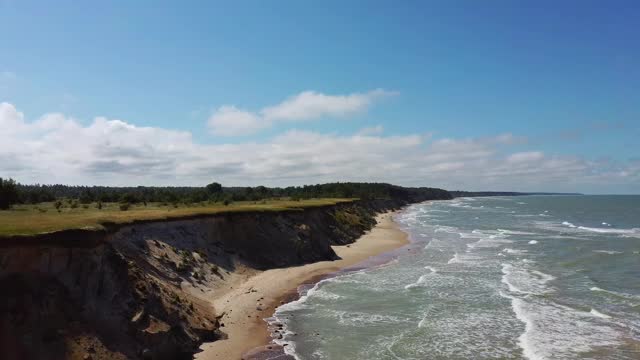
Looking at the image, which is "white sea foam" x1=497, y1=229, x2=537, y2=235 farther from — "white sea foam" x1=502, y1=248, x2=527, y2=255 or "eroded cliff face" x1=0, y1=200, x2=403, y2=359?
"eroded cliff face" x1=0, y1=200, x2=403, y2=359

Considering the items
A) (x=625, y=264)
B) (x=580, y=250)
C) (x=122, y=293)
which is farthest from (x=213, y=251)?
(x=580, y=250)

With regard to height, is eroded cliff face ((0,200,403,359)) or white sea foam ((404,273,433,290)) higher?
eroded cliff face ((0,200,403,359))

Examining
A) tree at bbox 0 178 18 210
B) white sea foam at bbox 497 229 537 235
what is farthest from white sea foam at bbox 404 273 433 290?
white sea foam at bbox 497 229 537 235

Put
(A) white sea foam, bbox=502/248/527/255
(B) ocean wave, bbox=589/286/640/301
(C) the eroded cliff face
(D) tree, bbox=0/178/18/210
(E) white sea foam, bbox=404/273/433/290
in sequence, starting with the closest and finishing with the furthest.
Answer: (C) the eroded cliff face
(B) ocean wave, bbox=589/286/640/301
(E) white sea foam, bbox=404/273/433/290
(D) tree, bbox=0/178/18/210
(A) white sea foam, bbox=502/248/527/255

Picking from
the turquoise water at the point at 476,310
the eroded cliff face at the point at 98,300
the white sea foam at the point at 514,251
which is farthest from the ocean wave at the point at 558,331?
the white sea foam at the point at 514,251

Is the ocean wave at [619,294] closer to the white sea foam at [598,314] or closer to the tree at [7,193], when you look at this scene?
the white sea foam at [598,314]

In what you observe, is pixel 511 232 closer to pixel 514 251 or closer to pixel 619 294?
pixel 514 251

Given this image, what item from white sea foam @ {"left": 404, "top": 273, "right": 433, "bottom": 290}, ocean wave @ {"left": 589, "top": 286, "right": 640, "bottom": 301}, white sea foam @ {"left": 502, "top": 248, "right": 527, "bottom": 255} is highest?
white sea foam @ {"left": 502, "top": 248, "right": 527, "bottom": 255}
